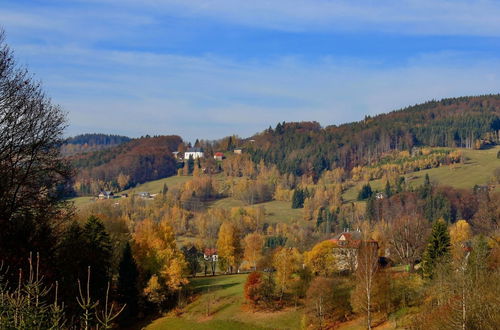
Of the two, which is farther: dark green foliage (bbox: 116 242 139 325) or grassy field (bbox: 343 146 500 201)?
grassy field (bbox: 343 146 500 201)

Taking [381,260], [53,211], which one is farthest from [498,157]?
[53,211]

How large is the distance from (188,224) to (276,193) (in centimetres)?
5457

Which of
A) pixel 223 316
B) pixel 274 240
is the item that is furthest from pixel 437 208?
pixel 223 316

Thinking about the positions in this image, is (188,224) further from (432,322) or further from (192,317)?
(432,322)

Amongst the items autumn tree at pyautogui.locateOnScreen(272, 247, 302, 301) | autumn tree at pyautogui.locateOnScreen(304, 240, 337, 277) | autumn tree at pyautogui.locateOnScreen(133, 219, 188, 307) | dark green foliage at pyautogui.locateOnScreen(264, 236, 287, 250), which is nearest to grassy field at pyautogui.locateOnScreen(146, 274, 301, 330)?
autumn tree at pyautogui.locateOnScreen(133, 219, 188, 307)

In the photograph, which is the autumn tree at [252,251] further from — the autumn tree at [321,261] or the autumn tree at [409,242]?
the autumn tree at [321,261]

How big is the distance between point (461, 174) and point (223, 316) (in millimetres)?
140097

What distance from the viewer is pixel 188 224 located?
147750 millimetres

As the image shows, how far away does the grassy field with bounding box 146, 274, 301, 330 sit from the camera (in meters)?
49.0

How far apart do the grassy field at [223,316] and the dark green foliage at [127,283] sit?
9.08ft

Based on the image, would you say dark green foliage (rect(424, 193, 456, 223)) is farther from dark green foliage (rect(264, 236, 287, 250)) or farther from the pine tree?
the pine tree

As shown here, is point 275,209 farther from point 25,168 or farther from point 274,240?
point 25,168

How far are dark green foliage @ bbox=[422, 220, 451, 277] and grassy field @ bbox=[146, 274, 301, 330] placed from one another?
11966 millimetres

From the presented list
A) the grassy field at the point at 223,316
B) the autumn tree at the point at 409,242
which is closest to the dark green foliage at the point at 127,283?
the grassy field at the point at 223,316
